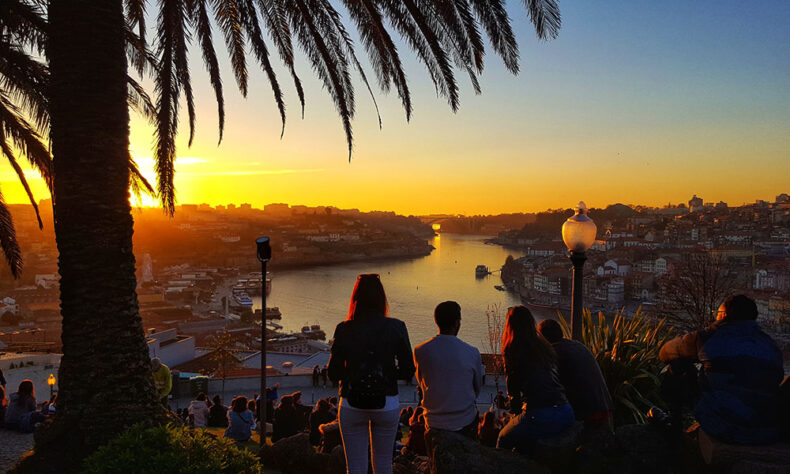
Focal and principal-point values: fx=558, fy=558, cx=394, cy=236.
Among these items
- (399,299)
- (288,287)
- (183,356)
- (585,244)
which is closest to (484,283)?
(399,299)

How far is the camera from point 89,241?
9.46 feet

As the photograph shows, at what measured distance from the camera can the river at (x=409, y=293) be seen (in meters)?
43.7

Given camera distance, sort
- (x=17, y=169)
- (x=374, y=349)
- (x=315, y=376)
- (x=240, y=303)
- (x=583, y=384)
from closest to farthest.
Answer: (x=374, y=349) → (x=583, y=384) → (x=17, y=169) → (x=315, y=376) → (x=240, y=303)

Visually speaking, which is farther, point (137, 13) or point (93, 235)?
point (137, 13)

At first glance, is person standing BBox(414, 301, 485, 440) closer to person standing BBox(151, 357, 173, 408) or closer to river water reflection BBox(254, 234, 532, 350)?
person standing BBox(151, 357, 173, 408)

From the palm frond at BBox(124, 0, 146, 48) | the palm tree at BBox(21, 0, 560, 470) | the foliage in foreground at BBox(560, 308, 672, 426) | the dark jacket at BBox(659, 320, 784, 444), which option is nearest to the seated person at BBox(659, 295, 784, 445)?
Result: the dark jacket at BBox(659, 320, 784, 444)

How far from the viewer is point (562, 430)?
94.8 inches

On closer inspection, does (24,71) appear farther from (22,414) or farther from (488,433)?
(488,433)

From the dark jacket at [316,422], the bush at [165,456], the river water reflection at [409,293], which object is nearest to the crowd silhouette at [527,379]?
the bush at [165,456]

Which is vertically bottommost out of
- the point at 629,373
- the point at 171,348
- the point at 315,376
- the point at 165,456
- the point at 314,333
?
the point at 314,333

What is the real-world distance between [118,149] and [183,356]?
21578 mm

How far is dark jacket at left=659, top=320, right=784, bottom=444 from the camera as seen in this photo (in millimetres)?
2092

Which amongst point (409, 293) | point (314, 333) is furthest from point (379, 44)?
point (409, 293)

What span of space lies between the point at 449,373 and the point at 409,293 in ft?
180
